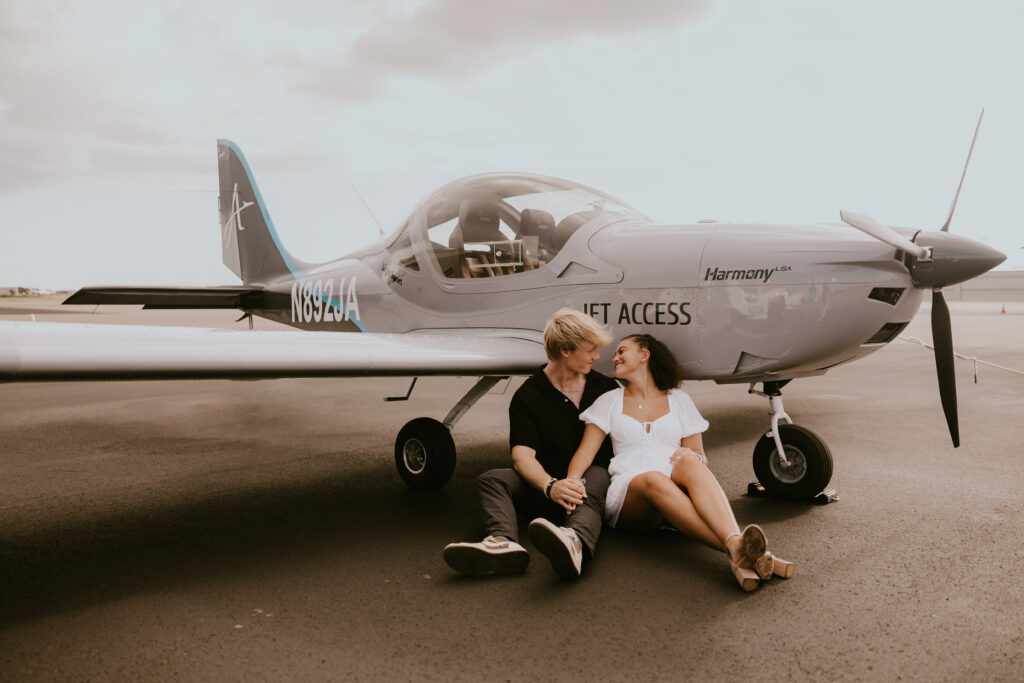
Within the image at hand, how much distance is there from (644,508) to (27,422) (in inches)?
245

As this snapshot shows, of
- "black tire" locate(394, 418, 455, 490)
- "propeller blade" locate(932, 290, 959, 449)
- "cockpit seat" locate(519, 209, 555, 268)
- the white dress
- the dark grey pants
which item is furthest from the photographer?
"cockpit seat" locate(519, 209, 555, 268)

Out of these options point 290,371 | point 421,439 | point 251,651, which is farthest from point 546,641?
point 421,439

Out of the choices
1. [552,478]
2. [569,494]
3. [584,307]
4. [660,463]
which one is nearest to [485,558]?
[569,494]

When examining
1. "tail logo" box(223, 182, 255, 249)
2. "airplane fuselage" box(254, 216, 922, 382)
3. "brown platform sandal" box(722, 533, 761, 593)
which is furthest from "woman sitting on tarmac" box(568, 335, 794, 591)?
"tail logo" box(223, 182, 255, 249)

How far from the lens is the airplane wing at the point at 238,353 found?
267 centimetres

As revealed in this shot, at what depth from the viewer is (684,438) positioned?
324 cm

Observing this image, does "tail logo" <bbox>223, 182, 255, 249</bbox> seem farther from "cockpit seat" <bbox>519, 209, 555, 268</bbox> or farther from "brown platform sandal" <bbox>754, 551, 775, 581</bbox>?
"brown platform sandal" <bbox>754, 551, 775, 581</bbox>

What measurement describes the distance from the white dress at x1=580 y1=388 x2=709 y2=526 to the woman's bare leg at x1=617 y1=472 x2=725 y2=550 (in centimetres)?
5

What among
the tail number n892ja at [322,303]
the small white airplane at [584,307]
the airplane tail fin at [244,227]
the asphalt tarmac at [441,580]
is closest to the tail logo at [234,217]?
the airplane tail fin at [244,227]

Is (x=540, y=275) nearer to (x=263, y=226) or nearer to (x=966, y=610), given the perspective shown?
(x=966, y=610)

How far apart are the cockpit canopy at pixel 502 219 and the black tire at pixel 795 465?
164 centimetres

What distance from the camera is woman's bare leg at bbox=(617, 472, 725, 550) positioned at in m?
2.83

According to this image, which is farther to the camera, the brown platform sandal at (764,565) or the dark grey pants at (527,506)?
the dark grey pants at (527,506)

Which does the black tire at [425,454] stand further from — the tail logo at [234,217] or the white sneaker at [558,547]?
the tail logo at [234,217]
